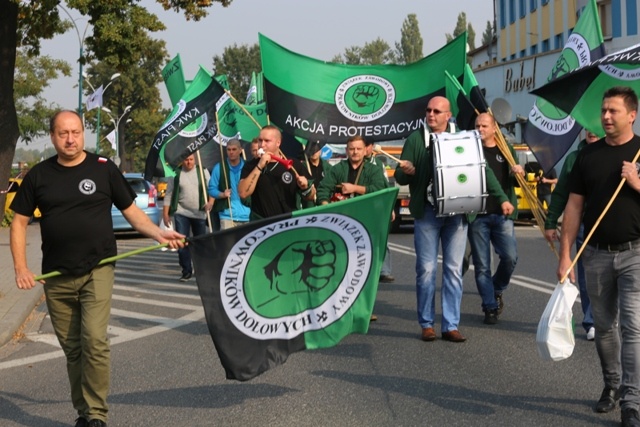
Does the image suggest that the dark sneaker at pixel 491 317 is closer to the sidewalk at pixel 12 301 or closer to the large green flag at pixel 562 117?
the large green flag at pixel 562 117

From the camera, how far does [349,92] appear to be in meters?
11.7

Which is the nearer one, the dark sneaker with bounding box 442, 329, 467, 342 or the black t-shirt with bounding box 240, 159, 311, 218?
the dark sneaker with bounding box 442, 329, 467, 342

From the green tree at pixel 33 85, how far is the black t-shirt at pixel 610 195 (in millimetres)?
57344

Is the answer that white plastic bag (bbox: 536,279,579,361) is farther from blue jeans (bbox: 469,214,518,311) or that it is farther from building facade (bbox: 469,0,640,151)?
building facade (bbox: 469,0,640,151)

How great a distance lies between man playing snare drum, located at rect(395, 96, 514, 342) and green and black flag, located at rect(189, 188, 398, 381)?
6.85 feet

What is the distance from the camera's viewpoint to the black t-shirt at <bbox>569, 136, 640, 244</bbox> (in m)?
5.98

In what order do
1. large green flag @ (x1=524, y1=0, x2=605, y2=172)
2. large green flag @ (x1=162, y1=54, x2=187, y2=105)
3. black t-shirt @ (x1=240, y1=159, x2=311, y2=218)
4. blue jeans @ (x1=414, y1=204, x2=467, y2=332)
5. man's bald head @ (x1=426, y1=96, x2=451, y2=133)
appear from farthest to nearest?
large green flag @ (x1=162, y1=54, x2=187, y2=105) < large green flag @ (x1=524, y1=0, x2=605, y2=172) < black t-shirt @ (x1=240, y1=159, x2=311, y2=218) < blue jeans @ (x1=414, y1=204, x2=467, y2=332) < man's bald head @ (x1=426, y1=96, x2=451, y2=133)

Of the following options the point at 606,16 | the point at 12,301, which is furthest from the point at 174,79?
the point at 606,16

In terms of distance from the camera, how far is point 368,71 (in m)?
11.9

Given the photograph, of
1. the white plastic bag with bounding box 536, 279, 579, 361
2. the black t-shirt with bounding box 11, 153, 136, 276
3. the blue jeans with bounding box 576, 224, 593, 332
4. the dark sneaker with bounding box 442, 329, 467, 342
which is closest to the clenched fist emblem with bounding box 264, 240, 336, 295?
the black t-shirt with bounding box 11, 153, 136, 276

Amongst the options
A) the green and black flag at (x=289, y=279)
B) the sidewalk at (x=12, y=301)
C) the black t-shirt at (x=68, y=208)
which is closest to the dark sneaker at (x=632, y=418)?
the green and black flag at (x=289, y=279)

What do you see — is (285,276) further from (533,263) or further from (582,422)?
(533,263)

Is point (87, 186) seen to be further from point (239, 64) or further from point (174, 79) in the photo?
point (239, 64)

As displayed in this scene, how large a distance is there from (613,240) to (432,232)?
295 cm
